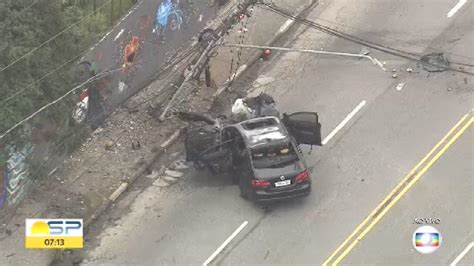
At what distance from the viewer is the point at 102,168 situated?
67.6 feet

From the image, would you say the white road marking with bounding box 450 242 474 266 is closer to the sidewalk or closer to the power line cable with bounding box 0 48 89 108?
the sidewalk

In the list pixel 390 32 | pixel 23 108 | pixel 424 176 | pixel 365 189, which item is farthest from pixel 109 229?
pixel 390 32

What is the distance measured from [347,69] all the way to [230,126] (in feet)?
19.3

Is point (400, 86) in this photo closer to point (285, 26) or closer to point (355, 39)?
point (355, 39)

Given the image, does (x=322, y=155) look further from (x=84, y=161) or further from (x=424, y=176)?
(x=84, y=161)

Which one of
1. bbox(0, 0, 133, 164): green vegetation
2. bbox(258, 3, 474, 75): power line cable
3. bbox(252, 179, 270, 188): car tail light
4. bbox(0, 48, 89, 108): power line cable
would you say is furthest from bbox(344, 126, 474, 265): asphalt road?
bbox(0, 48, 89, 108): power line cable

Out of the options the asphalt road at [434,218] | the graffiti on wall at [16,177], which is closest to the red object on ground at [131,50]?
the graffiti on wall at [16,177]

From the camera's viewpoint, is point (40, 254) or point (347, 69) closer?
point (40, 254)

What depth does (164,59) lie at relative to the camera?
79.2 ft

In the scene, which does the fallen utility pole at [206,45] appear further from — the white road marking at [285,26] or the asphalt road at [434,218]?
the asphalt road at [434,218]

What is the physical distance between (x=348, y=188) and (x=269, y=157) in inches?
93.1

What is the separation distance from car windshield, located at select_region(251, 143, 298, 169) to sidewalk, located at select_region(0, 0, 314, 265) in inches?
155

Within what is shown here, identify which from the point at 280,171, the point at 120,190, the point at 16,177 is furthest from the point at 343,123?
the point at 16,177

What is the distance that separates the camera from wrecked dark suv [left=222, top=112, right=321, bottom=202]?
1789cm
